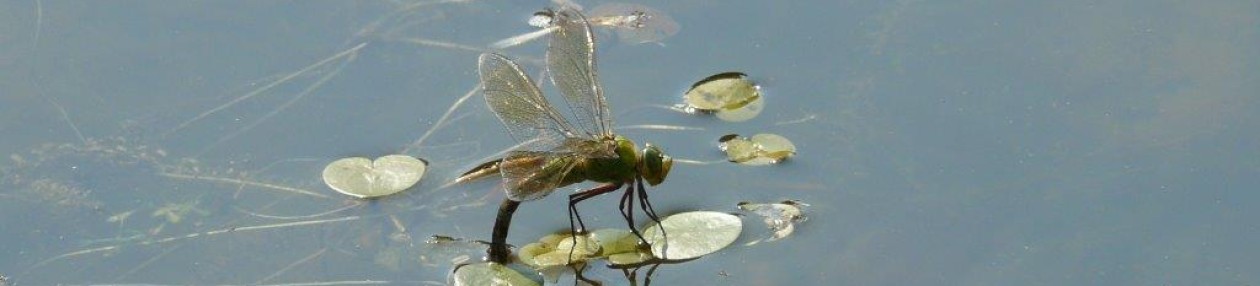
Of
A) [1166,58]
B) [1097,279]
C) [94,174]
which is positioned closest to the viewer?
[1097,279]

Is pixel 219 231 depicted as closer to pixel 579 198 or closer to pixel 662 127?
pixel 579 198

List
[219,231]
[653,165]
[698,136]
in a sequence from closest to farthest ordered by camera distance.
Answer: [653,165] → [219,231] → [698,136]

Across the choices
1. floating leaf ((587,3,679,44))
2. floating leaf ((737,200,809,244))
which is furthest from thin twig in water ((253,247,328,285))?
floating leaf ((587,3,679,44))

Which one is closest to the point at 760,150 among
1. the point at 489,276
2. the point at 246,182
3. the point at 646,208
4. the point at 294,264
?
the point at 646,208

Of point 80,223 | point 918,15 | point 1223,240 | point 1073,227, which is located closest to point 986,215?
point 1073,227

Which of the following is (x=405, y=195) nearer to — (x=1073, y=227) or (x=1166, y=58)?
(x=1073, y=227)

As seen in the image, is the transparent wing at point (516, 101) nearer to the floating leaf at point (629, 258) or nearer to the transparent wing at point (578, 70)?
the transparent wing at point (578, 70)

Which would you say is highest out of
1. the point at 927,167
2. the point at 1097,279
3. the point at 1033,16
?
the point at 1033,16

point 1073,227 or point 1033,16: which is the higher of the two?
point 1033,16
